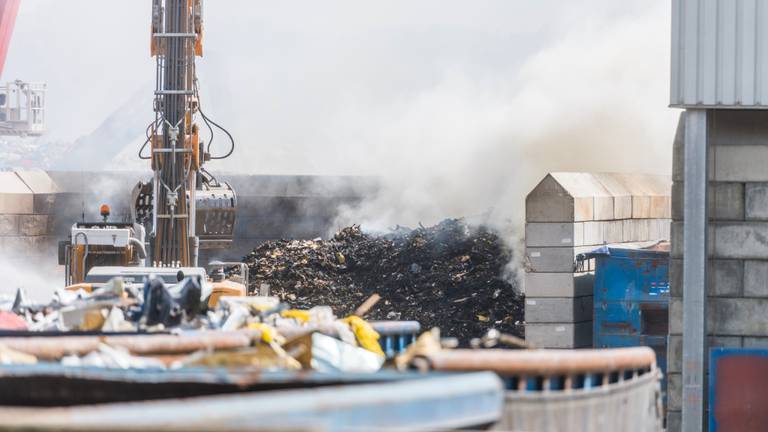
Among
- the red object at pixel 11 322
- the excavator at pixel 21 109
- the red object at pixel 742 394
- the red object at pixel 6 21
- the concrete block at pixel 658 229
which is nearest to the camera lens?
the red object at pixel 11 322

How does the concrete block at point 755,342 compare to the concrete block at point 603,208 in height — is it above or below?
below

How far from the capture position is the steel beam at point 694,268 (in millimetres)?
11797

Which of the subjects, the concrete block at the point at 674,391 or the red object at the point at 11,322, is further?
the concrete block at the point at 674,391

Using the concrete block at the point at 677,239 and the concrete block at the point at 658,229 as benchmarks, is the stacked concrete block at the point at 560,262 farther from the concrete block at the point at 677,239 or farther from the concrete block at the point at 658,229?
the concrete block at the point at 677,239

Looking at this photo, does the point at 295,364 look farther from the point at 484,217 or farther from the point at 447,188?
the point at 447,188

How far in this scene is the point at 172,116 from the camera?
22000 millimetres

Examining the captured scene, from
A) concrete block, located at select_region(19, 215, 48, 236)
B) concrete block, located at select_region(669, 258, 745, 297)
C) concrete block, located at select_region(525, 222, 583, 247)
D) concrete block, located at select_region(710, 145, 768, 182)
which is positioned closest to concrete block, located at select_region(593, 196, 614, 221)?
concrete block, located at select_region(525, 222, 583, 247)

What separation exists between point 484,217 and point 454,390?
24382mm

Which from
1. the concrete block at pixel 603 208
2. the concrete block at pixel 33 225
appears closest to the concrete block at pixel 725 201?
the concrete block at pixel 603 208

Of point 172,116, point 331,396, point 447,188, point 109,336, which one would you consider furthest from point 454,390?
point 447,188

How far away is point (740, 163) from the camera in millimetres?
12109

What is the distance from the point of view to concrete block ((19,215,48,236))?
34.0 metres

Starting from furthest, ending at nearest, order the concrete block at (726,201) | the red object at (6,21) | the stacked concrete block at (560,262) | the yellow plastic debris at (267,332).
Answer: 1. the red object at (6,21)
2. the stacked concrete block at (560,262)
3. the concrete block at (726,201)
4. the yellow plastic debris at (267,332)

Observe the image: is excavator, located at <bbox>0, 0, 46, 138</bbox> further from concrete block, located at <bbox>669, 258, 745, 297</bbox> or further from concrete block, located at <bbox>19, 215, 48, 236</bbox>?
concrete block, located at <bbox>669, 258, 745, 297</bbox>
